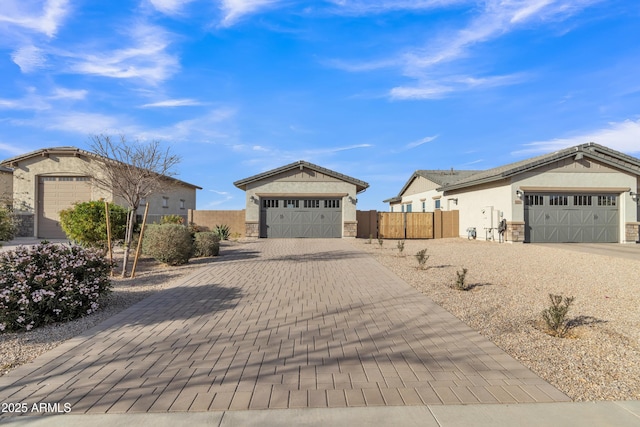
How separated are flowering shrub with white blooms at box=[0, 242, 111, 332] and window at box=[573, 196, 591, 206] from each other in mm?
22162

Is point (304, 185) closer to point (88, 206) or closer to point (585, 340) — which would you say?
point (88, 206)

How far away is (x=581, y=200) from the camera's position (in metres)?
20.3

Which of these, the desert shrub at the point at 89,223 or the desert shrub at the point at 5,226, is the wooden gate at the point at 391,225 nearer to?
the desert shrub at the point at 89,223

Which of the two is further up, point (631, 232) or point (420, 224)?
point (420, 224)

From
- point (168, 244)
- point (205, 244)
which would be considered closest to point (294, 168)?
point (205, 244)

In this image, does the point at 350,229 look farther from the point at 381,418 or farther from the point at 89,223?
the point at 381,418

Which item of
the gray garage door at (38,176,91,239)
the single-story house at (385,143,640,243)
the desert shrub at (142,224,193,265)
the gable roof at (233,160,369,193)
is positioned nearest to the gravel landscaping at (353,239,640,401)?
the single-story house at (385,143,640,243)

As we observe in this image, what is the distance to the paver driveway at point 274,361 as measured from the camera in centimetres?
345

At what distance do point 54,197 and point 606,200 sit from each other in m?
32.2

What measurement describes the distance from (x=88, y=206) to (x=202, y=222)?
14.7 meters

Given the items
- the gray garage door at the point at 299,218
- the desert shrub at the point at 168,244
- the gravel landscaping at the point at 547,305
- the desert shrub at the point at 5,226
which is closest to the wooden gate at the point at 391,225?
the gray garage door at the point at 299,218

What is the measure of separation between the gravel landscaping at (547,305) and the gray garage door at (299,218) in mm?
10586

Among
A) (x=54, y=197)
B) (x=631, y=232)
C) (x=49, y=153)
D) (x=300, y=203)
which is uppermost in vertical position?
(x=49, y=153)

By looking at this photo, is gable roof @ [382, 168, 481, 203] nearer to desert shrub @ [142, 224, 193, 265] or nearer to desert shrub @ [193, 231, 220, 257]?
desert shrub @ [193, 231, 220, 257]
